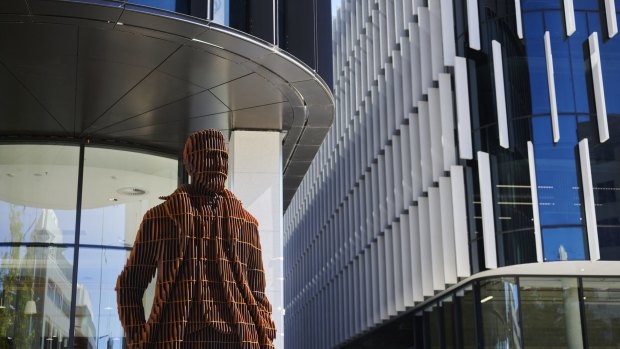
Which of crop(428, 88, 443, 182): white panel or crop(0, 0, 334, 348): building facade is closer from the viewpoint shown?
crop(0, 0, 334, 348): building facade

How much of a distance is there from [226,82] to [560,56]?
11077 millimetres

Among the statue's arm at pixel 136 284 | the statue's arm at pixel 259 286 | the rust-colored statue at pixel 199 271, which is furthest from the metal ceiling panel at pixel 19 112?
the statue's arm at pixel 259 286

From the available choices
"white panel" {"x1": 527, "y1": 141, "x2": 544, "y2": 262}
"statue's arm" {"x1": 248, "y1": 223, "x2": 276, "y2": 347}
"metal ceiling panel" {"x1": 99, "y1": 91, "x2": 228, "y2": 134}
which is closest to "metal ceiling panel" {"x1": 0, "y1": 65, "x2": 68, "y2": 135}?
"metal ceiling panel" {"x1": 99, "y1": 91, "x2": 228, "y2": 134}

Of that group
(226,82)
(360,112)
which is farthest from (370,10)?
(226,82)

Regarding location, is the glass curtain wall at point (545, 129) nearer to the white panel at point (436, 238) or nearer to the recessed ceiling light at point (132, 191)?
the white panel at point (436, 238)

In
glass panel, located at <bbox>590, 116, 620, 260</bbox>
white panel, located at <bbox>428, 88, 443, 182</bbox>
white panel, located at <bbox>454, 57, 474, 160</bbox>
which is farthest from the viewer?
white panel, located at <bbox>428, 88, 443, 182</bbox>

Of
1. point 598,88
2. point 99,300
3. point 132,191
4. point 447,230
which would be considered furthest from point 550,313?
point 99,300

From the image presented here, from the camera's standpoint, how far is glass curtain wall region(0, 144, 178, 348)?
14961mm

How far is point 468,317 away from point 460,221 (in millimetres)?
2917

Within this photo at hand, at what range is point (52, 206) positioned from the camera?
1545 centimetres

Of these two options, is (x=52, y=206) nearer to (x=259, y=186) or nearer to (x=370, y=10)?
(x=259, y=186)

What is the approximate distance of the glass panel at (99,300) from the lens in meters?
15.0

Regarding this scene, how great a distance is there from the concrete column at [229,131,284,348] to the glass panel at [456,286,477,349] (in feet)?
31.0

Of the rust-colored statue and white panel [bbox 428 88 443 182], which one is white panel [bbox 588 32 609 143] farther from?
the rust-colored statue
